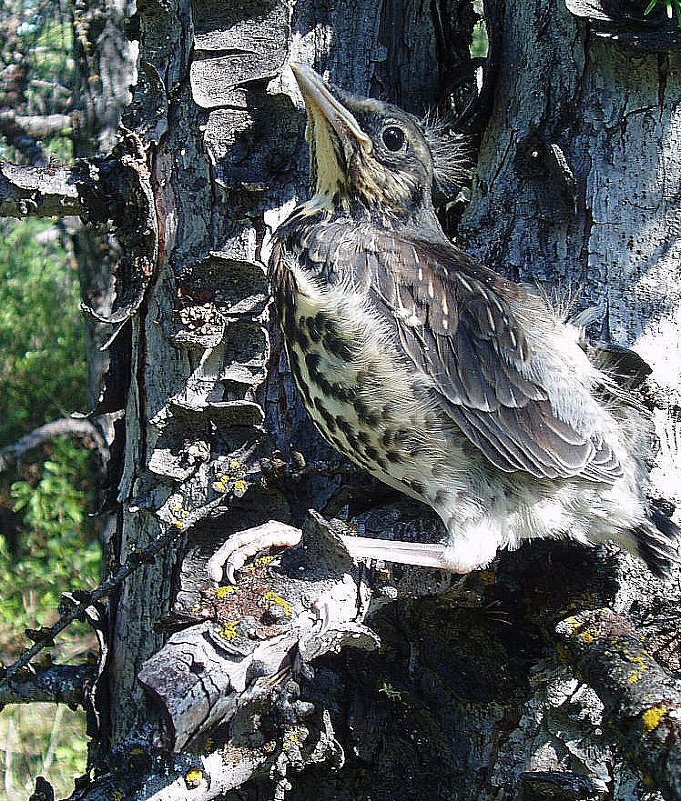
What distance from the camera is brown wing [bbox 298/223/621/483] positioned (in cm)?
214

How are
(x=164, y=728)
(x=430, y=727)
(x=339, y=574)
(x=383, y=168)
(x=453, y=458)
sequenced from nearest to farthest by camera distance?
(x=164, y=728) → (x=339, y=574) → (x=453, y=458) → (x=430, y=727) → (x=383, y=168)

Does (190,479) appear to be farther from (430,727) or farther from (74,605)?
(430,727)

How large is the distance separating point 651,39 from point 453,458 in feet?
3.60

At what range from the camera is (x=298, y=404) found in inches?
96.4

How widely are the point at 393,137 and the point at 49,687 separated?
5.87 ft

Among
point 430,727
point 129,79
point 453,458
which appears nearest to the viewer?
point 453,458

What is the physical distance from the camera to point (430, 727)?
2334 mm

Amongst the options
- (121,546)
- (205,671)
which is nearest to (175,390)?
(121,546)

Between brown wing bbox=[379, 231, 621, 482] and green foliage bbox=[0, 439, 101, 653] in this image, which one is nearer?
brown wing bbox=[379, 231, 621, 482]

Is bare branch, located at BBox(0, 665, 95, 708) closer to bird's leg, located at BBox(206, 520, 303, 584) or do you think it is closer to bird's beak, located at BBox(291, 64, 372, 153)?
bird's leg, located at BBox(206, 520, 303, 584)

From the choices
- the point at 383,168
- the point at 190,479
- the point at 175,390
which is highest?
the point at 383,168

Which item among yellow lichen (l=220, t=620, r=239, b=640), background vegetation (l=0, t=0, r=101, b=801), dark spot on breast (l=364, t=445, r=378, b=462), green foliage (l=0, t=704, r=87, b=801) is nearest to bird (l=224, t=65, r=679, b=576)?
dark spot on breast (l=364, t=445, r=378, b=462)

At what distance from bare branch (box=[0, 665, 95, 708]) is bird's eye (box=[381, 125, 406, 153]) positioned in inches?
66.2

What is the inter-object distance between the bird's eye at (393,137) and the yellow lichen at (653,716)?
1.56 meters
